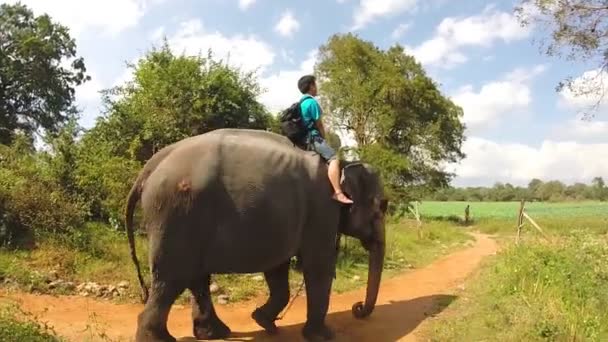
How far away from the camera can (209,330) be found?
737cm

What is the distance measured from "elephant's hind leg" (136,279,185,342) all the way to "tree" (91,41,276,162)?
27.0ft

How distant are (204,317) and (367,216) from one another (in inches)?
100

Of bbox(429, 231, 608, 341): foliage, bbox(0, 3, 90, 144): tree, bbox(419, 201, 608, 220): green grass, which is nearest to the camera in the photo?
bbox(429, 231, 608, 341): foliage

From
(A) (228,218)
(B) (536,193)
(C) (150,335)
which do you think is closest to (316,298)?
(A) (228,218)

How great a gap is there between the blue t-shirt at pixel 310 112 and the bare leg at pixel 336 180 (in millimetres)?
530

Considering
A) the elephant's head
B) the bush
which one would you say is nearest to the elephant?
the elephant's head

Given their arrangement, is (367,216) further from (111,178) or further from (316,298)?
(111,178)

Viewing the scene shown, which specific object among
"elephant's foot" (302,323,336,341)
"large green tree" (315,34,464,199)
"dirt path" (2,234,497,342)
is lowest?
"dirt path" (2,234,497,342)

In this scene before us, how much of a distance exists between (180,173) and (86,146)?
341 inches

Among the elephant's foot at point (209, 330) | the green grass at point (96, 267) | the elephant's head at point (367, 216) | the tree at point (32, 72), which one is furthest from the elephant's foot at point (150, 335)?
the tree at point (32, 72)

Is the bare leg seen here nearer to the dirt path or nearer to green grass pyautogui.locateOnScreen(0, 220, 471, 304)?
the dirt path

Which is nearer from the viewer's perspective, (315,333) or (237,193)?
(237,193)

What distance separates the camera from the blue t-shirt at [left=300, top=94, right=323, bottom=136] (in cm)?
739

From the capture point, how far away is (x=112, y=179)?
1281cm
